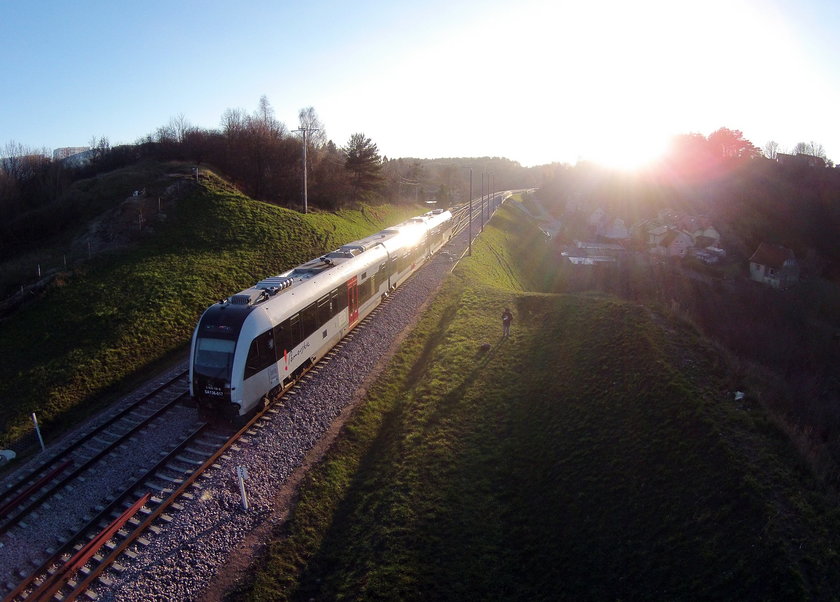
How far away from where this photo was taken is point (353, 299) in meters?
19.9

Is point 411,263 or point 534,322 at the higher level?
point 411,263

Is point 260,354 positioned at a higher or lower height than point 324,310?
lower

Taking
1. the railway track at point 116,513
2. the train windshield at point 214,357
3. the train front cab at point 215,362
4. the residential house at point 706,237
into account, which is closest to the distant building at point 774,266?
the residential house at point 706,237

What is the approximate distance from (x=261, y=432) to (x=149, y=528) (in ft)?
11.8

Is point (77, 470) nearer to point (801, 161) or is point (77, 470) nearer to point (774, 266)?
point (774, 266)

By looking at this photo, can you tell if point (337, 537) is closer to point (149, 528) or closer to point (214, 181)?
point (149, 528)

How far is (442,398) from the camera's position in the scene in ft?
51.5

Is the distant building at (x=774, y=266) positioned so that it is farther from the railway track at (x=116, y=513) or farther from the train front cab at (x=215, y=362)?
the railway track at (x=116, y=513)

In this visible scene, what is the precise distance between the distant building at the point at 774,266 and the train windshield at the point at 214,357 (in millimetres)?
55808

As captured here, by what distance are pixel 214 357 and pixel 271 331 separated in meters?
1.58

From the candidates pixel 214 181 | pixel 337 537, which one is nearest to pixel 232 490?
pixel 337 537

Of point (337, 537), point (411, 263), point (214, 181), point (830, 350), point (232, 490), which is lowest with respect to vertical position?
point (830, 350)

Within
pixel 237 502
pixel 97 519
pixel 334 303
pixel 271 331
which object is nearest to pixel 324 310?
pixel 334 303

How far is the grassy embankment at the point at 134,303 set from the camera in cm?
1602
